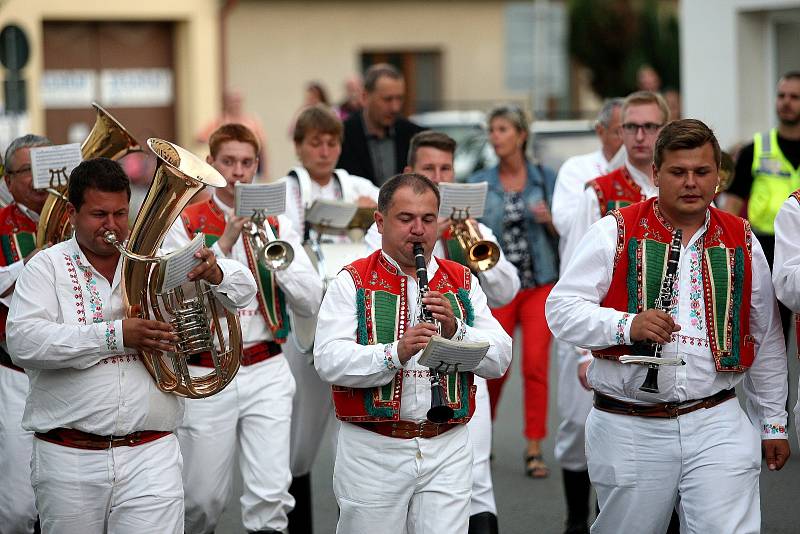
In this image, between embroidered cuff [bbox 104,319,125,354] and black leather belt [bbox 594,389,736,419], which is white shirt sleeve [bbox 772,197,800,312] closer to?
black leather belt [bbox 594,389,736,419]

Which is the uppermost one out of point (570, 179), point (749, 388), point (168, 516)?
point (570, 179)

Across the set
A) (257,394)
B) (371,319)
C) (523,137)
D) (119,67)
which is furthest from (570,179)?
(119,67)

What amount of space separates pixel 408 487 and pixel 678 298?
129 centimetres

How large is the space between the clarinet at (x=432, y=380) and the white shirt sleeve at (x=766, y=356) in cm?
129

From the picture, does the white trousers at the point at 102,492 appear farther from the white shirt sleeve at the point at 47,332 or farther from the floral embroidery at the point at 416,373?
the floral embroidery at the point at 416,373

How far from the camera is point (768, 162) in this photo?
914 centimetres

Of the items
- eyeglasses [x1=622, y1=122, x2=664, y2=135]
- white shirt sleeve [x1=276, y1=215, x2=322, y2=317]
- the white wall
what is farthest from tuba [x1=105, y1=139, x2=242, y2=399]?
the white wall

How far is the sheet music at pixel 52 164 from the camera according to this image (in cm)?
700

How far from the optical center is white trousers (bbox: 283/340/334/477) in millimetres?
7977

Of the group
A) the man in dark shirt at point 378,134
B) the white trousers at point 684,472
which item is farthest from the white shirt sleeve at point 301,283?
the man in dark shirt at point 378,134

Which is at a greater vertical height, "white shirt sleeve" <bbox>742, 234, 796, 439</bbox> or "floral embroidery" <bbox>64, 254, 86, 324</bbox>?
"floral embroidery" <bbox>64, 254, 86, 324</bbox>

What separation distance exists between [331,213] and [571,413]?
5.87 ft

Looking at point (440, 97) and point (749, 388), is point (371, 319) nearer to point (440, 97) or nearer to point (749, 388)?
point (749, 388)

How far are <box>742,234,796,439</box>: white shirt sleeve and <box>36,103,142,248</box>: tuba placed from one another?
122 inches
